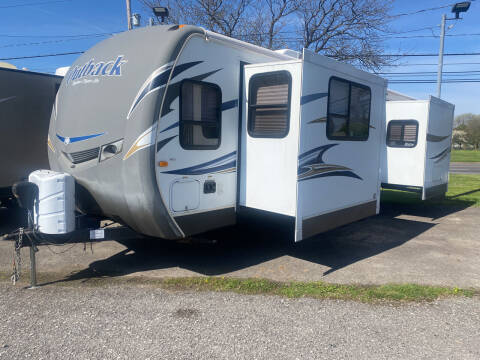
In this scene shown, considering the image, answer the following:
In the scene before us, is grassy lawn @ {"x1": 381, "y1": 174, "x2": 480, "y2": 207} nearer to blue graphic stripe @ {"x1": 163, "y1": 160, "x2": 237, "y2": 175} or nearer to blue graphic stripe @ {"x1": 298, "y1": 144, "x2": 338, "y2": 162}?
blue graphic stripe @ {"x1": 298, "y1": 144, "x2": 338, "y2": 162}

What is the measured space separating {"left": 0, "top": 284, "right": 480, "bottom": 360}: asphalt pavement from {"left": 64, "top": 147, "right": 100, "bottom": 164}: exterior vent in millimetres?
1532

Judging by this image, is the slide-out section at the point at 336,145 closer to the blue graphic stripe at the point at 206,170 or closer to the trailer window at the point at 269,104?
the trailer window at the point at 269,104

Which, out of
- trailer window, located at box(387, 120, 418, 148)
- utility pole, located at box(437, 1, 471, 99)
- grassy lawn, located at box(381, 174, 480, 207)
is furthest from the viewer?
utility pole, located at box(437, 1, 471, 99)

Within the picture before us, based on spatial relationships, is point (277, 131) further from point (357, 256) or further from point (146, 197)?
point (357, 256)

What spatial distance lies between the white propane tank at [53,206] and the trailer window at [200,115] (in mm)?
1451

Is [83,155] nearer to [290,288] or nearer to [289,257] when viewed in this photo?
[290,288]

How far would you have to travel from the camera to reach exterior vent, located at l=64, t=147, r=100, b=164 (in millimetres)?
4535

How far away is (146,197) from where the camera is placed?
422cm

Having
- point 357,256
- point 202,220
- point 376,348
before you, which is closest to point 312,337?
point 376,348

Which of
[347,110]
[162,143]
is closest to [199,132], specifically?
[162,143]

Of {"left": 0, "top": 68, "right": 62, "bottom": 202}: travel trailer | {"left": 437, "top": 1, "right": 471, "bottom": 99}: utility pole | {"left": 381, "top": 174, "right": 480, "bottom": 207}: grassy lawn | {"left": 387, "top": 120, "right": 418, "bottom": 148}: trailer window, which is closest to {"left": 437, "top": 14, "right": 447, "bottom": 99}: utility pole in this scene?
{"left": 437, "top": 1, "right": 471, "bottom": 99}: utility pole

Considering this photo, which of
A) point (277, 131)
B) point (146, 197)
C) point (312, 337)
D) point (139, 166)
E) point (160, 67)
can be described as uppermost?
point (160, 67)

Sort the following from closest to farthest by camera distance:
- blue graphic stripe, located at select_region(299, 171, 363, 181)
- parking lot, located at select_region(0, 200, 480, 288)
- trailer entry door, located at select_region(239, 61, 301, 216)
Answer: trailer entry door, located at select_region(239, 61, 301, 216)
blue graphic stripe, located at select_region(299, 171, 363, 181)
parking lot, located at select_region(0, 200, 480, 288)

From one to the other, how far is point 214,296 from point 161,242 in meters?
2.25
